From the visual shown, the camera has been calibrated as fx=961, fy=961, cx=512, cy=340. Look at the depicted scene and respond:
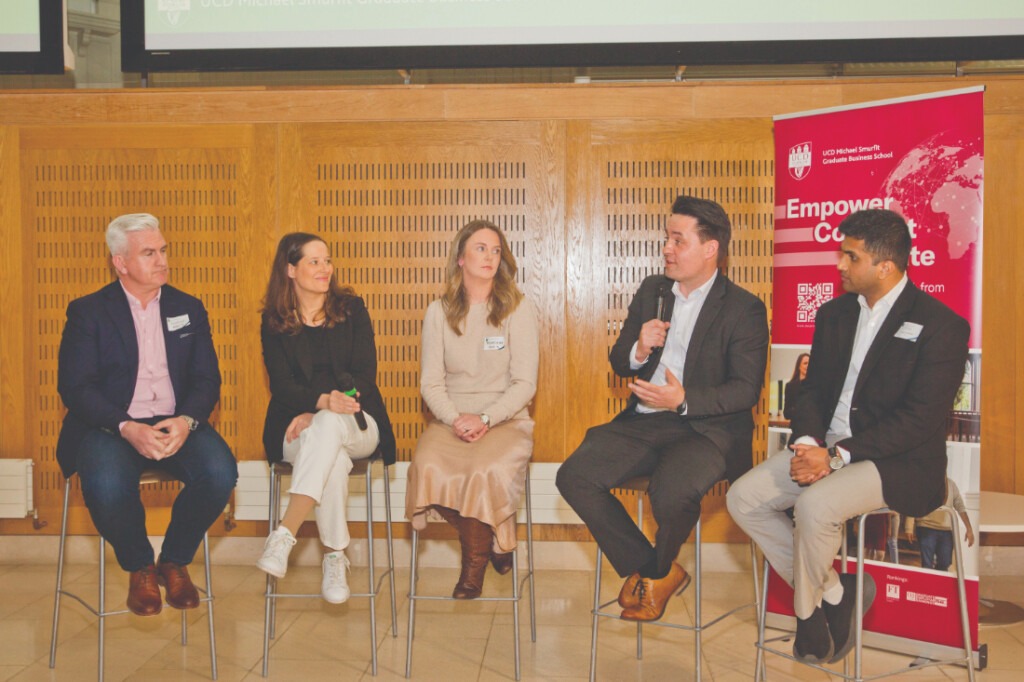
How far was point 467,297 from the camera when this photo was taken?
382 centimetres

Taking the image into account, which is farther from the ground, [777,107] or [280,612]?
Answer: [777,107]

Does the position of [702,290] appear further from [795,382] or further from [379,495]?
[379,495]

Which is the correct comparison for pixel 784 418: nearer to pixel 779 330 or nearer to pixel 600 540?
pixel 779 330

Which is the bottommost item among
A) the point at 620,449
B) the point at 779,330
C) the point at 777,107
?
the point at 620,449

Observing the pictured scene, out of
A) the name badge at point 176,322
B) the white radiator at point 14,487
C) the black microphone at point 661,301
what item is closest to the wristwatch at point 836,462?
→ the black microphone at point 661,301

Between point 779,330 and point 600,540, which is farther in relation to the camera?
point 779,330

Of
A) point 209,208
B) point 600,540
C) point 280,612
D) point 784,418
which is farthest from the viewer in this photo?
point 209,208

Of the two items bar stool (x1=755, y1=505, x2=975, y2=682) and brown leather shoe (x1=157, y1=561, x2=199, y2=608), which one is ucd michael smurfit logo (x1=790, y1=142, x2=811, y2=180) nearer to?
bar stool (x1=755, y1=505, x2=975, y2=682)

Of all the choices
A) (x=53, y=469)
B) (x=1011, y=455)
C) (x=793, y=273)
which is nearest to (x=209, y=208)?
(x=53, y=469)

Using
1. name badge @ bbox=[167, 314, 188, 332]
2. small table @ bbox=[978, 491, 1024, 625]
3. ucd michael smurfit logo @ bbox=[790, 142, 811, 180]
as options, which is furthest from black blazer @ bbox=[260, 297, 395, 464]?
small table @ bbox=[978, 491, 1024, 625]

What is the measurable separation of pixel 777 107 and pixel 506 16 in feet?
4.31

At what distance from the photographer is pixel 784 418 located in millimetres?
3621

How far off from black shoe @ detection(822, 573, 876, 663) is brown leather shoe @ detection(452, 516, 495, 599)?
1181mm

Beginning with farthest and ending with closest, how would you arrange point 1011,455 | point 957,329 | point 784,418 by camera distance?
point 1011,455 < point 784,418 < point 957,329
